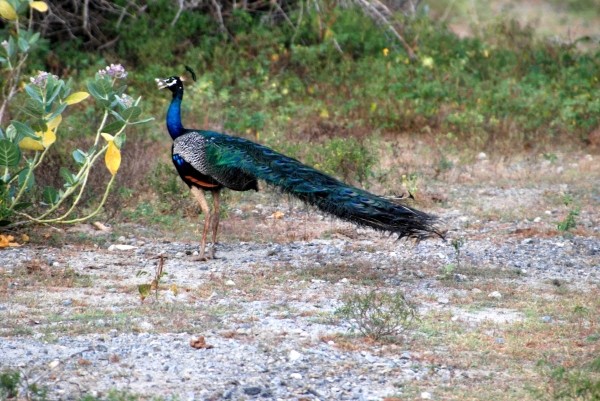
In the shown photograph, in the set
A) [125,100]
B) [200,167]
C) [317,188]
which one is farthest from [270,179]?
[125,100]

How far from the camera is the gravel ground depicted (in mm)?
4938

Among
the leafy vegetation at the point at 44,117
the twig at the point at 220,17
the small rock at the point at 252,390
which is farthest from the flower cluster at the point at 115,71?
the twig at the point at 220,17

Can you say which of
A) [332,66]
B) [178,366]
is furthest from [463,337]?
[332,66]

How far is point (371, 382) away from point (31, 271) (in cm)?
332

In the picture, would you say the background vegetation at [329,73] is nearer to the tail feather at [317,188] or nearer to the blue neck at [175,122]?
the blue neck at [175,122]

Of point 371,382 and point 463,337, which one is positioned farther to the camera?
point 463,337

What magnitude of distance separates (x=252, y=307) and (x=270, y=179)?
1.29m

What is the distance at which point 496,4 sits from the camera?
2427 cm

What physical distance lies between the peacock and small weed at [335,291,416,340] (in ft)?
2.31

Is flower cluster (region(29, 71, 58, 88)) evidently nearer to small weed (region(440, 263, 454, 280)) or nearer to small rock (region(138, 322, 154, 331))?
small rock (region(138, 322, 154, 331))

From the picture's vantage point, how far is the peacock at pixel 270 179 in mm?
6777

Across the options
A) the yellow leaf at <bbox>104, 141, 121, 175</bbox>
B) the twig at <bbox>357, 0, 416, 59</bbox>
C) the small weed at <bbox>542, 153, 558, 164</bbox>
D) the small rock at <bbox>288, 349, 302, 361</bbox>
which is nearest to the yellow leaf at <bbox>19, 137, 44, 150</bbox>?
the yellow leaf at <bbox>104, 141, 121, 175</bbox>

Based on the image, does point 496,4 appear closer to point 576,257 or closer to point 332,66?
point 332,66

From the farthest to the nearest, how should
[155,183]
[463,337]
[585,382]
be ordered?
[155,183] < [463,337] < [585,382]
